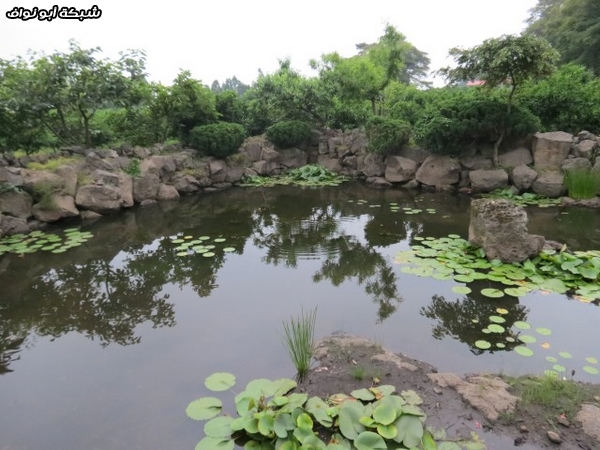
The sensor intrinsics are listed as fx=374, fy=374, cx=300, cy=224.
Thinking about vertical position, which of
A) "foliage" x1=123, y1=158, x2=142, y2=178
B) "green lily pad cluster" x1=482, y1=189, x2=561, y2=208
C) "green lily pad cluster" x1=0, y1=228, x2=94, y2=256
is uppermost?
"foliage" x1=123, y1=158, x2=142, y2=178

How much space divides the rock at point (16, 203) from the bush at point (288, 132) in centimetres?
722

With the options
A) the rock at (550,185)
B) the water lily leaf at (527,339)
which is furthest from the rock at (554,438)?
the rock at (550,185)

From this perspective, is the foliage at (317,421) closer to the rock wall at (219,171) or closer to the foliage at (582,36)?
the rock wall at (219,171)

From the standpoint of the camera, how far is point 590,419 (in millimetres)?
2199

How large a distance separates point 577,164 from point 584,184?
59 cm

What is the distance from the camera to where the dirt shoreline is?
2.15 m

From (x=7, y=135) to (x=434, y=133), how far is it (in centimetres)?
994

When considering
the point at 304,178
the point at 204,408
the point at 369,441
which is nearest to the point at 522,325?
the point at 369,441

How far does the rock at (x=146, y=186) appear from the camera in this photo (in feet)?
29.0

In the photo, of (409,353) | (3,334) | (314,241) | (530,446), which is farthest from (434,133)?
(3,334)

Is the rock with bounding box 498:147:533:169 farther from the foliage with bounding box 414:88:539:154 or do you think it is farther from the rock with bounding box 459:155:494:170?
the foliage with bounding box 414:88:539:154

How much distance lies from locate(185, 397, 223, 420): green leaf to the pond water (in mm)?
72

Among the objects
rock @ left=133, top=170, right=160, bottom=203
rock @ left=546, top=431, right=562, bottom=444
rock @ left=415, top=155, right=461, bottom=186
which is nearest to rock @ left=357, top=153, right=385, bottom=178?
rock @ left=415, top=155, right=461, bottom=186

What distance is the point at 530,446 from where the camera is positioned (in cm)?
211
